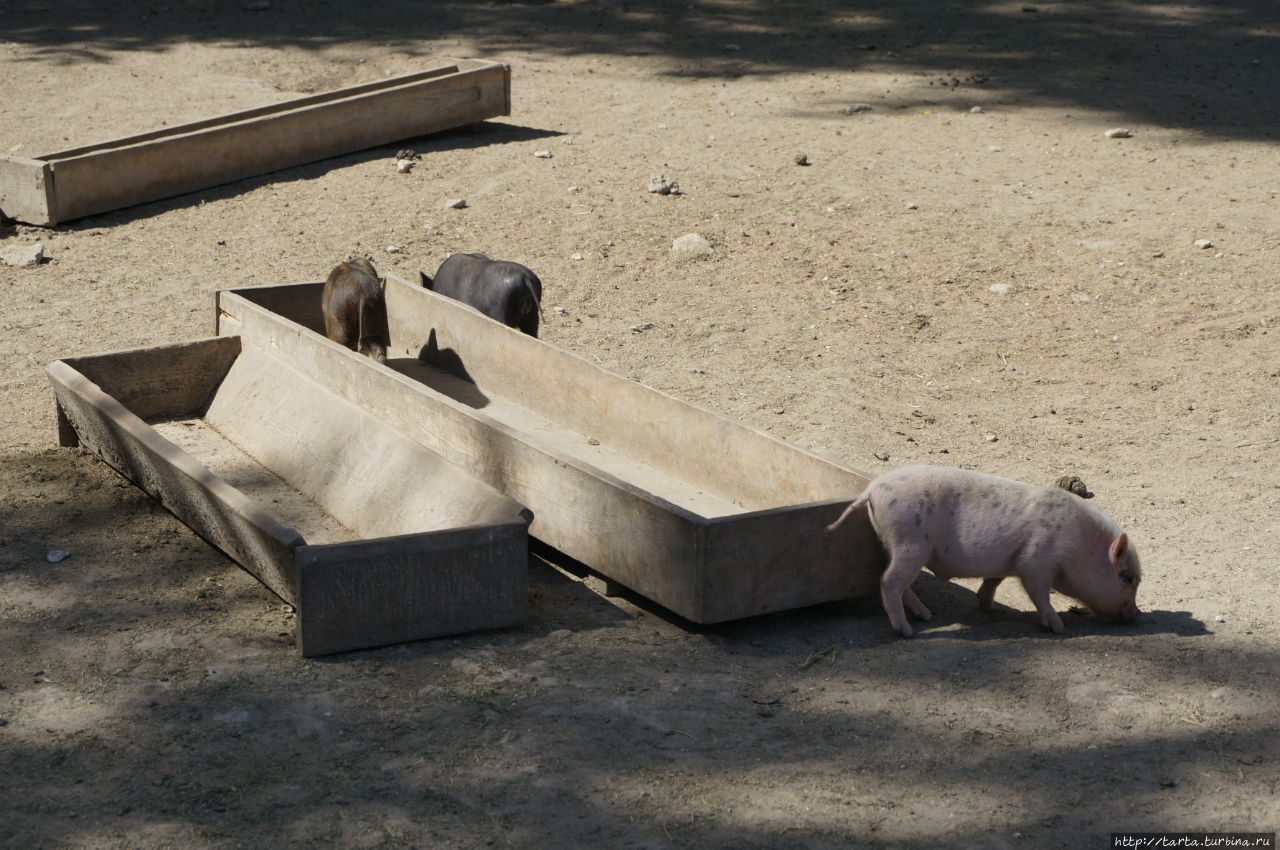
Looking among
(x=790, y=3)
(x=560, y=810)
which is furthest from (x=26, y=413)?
(x=790, y=3)

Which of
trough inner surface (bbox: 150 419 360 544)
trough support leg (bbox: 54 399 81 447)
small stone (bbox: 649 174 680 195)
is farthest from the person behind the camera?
small stone (bbox: 649 174 680 195)

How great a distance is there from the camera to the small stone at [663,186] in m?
10.7

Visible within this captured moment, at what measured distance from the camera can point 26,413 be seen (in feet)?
23.5

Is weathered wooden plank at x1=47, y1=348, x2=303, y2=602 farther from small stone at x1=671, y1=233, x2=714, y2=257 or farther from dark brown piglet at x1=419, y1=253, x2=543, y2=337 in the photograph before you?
small stone at x1=671, y1=233, x2=714, y2=257

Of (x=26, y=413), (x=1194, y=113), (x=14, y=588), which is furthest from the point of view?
(x=1194, y=113)

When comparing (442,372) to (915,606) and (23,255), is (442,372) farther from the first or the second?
(23,255)

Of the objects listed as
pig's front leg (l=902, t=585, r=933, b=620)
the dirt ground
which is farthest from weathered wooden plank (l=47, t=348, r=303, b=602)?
pig's front leg (l=902, t=585, r=933, b=620)

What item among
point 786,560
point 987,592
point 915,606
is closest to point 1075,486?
point 987,592

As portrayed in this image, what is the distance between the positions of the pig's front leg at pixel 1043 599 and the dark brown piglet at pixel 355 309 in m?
3.86

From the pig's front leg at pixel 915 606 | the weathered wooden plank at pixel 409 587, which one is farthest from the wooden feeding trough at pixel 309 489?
the pig's front leg at pixel 915 606

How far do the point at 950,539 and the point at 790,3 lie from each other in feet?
42.4

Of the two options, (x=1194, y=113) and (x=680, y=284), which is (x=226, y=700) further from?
(x=1194, y=113)

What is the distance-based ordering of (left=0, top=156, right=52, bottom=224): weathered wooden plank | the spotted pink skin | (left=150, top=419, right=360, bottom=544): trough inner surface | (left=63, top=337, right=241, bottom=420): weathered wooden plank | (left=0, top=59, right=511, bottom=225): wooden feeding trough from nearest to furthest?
1. the spotted pink skin
2. (left=150, top=419, right=360, bottom=544): trough inner surface
3. (left=63, top=337, right=241, bottom=420): weathered wooden plank
4. (left=0, top=156, right=52, bottom=224): weathered wooden plank
5. (left=0, top=59, right=511, bottom=225): wooden feeding trough

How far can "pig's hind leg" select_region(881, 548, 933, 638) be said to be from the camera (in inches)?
195
